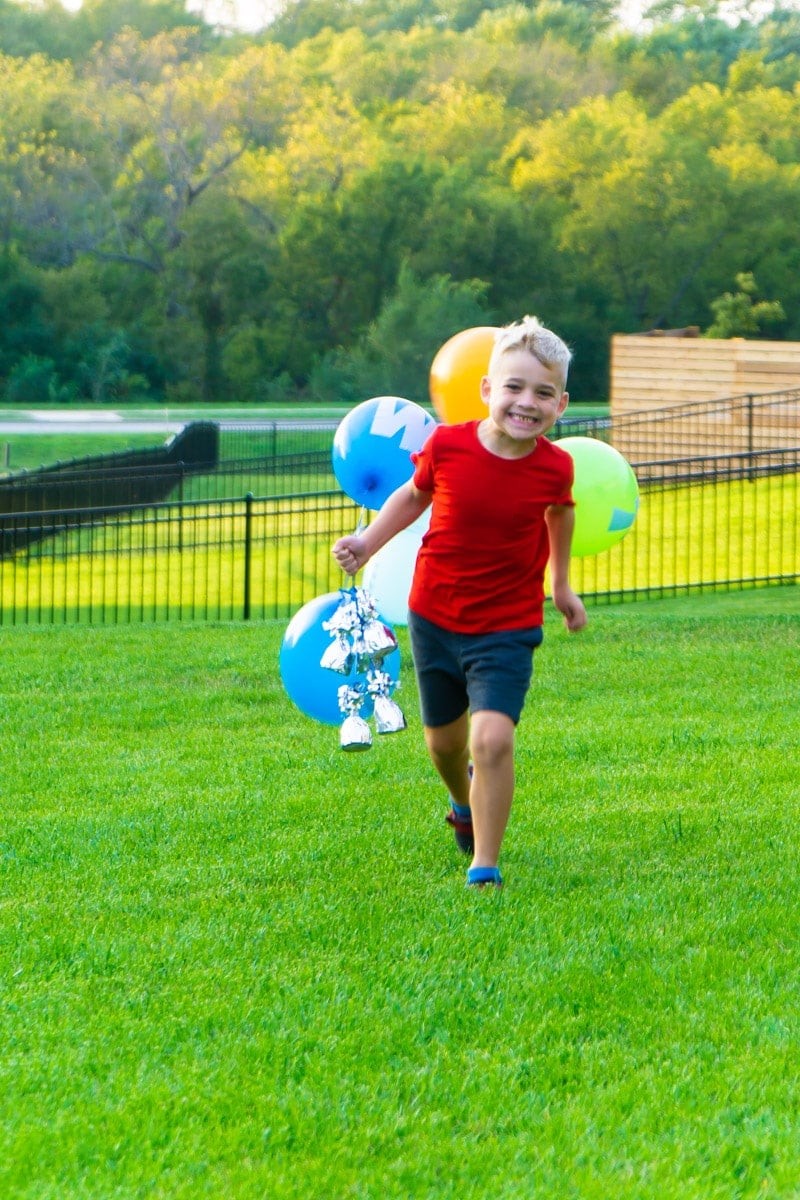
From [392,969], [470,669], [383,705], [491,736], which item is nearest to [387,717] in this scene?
[383,705]

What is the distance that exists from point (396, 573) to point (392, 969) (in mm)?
2378

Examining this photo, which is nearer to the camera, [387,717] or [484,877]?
[484,877]

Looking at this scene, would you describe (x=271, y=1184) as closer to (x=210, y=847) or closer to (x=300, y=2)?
(x=210, y=847)

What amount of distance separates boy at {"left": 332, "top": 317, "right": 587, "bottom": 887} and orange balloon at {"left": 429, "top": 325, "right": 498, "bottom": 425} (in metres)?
1.07

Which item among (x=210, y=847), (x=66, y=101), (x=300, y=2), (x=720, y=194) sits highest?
(x=300, y=2)

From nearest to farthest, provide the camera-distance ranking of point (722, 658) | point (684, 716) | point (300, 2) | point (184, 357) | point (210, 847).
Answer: point (210, 847)
point (684, 716)
point (722, 658)
point (184, 357)
point (300, 2)

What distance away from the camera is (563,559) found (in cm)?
463

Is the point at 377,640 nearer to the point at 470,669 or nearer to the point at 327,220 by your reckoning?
the point at 470,669

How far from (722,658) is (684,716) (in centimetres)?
173

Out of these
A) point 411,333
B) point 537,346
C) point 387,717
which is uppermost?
point 411,333

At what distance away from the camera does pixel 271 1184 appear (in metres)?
2.66

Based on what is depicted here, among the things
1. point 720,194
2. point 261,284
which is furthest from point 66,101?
point 720,194

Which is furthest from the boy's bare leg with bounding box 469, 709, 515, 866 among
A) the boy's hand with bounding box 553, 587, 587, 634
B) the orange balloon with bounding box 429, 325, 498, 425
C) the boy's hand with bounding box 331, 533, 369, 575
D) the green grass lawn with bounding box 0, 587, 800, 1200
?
the orange balloon with bounding box 429, 325, 498, 425

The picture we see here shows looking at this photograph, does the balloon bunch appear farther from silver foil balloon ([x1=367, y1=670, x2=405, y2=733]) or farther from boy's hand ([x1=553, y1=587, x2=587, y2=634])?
boy's hand ([x1=553, y1=587, x2=587, y2=634])
